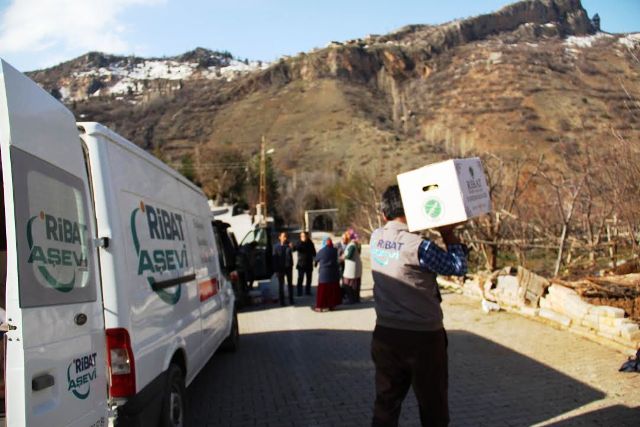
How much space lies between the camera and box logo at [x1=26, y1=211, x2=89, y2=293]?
250 centimetres

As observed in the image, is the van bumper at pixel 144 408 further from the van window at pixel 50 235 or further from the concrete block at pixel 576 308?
the concrete block at pixel 576 308

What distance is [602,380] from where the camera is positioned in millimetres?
5789

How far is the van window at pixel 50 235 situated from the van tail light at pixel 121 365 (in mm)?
472

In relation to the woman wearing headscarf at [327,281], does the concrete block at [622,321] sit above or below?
below

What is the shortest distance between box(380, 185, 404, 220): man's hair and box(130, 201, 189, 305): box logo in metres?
1.75

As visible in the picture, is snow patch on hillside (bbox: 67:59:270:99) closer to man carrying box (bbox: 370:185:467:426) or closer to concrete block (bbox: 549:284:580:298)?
concrete block (bbox: 549:284:580:298)

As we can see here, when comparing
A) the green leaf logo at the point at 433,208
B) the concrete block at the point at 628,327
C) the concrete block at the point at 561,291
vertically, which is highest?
the green leaf logo at the point at 433,208

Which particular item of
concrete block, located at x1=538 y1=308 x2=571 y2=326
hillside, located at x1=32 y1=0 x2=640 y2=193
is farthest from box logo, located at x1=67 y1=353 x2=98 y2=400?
hillside, located at x1=32 y1=0 x2=640 y2=193

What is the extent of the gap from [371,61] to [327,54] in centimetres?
1157

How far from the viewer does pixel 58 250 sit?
2.69 m

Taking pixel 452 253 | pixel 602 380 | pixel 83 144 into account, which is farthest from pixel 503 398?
pixel 83 144

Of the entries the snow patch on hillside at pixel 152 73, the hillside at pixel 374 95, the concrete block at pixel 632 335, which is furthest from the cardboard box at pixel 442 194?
the snow patch on hillside at pixel 152 73

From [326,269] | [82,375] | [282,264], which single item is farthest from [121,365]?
[282,264]

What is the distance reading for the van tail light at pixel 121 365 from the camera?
3361 mm
